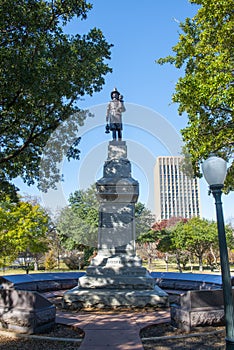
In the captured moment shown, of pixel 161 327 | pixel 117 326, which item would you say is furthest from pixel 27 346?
pixel 161 327

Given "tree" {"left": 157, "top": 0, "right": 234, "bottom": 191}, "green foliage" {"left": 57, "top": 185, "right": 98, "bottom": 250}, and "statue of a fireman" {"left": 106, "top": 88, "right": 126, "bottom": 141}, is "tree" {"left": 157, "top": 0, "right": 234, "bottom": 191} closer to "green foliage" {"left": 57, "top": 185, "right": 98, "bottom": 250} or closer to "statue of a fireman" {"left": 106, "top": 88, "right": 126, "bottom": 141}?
"statue of a fireman" {"left": 106, "top": 88, "right": 126, "bottom": 141}

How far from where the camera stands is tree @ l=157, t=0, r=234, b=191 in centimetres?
1091

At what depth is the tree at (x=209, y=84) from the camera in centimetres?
1091

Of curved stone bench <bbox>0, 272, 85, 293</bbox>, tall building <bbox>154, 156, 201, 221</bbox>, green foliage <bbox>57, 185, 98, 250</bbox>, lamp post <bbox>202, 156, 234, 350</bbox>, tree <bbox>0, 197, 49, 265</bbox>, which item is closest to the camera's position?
lamp post <bbox>202, 156, 234, 350</bbox>

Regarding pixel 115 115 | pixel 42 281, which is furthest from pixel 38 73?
pixel 42 281

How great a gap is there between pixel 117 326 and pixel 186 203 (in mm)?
101277

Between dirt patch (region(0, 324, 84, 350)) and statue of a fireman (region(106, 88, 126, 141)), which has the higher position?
statue of a fireman (region(106, 88, 126, 141))

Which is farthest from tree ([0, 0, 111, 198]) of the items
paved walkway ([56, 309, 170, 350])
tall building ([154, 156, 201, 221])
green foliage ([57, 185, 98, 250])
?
tall building ([154, 156, 201, 221])

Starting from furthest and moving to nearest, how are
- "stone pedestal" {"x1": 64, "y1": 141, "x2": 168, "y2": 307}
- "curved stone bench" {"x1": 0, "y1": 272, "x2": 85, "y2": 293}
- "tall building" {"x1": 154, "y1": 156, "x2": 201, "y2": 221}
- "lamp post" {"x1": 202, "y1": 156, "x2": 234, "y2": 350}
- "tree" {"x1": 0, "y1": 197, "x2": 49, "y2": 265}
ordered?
"tall building" {"x1": 154, "y1": 156, "x2": 201, "y2": 221}
"tree" {"x1": 0, "y1": 197, "x2": 49, "y2": 265}
"curved stone bench" {"x1": 0, "y1": 272, "x2": 85, "y2": 293}
"stone pedestal" {"x1": 64, "y1": 141, "x2": 168, "y2": 307}
"lamp post" {"x1": 202, "y1": 156, "x2": 234, "y2": 350}

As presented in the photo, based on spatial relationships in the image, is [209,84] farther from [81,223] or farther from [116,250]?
[81,223]

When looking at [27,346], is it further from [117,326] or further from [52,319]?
[117,326]

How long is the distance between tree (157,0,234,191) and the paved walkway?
279 inches

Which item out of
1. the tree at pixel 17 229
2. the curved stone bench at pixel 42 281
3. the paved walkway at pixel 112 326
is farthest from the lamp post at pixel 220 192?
the tree at pixel 17 229

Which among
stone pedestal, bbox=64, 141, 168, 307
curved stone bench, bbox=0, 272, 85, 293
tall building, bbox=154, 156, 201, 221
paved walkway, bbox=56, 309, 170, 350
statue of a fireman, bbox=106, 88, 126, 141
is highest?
tall building, bbox=154, 156, 201, 221
